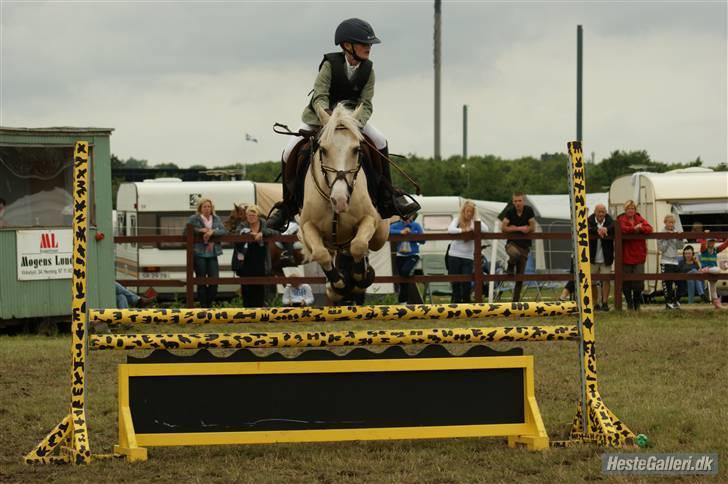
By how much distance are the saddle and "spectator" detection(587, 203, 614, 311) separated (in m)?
9.27

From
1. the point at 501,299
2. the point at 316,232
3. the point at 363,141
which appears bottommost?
the point at 501,299

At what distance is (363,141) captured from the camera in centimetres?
810

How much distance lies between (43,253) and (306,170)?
7.29 meters

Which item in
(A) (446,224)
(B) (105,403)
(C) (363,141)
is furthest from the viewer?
(A) (446,224)

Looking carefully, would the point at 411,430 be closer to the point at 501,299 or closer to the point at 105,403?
the point at 105,403

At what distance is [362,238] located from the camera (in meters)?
7.99

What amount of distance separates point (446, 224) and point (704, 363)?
46.4 ft

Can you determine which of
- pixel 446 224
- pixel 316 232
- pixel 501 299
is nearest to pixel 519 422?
pixel 316 232

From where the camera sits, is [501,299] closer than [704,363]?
No

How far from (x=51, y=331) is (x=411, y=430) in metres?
9.04

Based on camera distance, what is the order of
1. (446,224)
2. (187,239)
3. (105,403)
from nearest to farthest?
(105,403) < (187,239) < (446,224)

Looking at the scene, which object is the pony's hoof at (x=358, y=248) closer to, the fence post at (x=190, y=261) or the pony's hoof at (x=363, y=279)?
the pony's hoof at (x=363, y=279)

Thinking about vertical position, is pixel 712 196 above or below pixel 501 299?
above

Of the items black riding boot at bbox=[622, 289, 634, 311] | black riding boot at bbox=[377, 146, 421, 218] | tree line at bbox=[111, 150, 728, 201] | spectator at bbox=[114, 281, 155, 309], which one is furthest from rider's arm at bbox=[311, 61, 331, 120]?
tree line at bbox=[111, 150, 728, 201]
